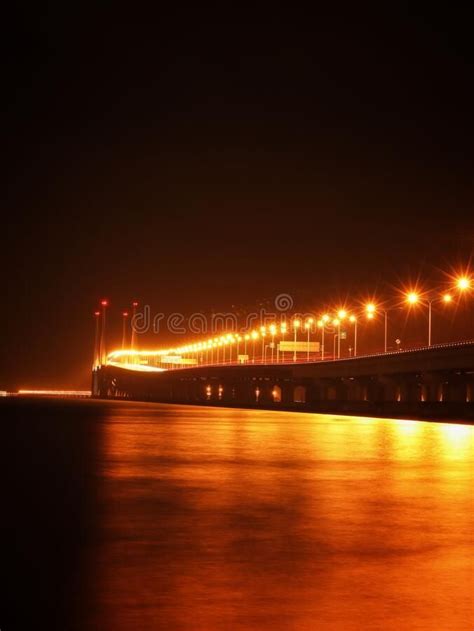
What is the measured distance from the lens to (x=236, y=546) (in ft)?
33.2

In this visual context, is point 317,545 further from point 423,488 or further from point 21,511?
point 423,488

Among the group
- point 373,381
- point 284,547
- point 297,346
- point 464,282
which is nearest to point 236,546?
point 284,547

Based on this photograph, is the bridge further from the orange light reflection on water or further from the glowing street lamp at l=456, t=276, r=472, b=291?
the orange light reflection on water

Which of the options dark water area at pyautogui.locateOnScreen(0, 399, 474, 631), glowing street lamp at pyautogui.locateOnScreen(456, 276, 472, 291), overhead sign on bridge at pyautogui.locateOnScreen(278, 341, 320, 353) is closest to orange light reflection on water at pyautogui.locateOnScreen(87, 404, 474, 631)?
dark water area at pyautogui.locateOnScreen(0, 399, 474, 631)

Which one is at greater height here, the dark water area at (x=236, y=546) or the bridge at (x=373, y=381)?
the bridge at (x=373, y=381)

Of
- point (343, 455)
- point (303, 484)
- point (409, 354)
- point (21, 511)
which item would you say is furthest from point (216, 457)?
point (409, 354)

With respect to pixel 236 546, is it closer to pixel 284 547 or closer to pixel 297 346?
pixel 284 547

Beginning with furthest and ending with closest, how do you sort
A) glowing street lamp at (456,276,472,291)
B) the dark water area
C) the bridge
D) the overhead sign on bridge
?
the overhead sign on bridge → the bridge → glowing street lamp at (456,276,472,291) → the dark water area

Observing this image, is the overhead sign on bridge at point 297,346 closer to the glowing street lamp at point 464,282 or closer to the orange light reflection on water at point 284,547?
the glowing street lamp at point 464,282

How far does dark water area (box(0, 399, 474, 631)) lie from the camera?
722 cm

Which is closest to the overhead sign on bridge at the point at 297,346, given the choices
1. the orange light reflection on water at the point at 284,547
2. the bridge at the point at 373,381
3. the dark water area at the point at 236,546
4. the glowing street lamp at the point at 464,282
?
the bridge at the point at 373,381

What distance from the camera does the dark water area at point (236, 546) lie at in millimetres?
7219

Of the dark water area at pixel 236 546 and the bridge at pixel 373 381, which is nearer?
the dark water area at pixel 236 546

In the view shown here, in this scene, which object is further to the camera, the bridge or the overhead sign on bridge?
the overhead sign on bridge
